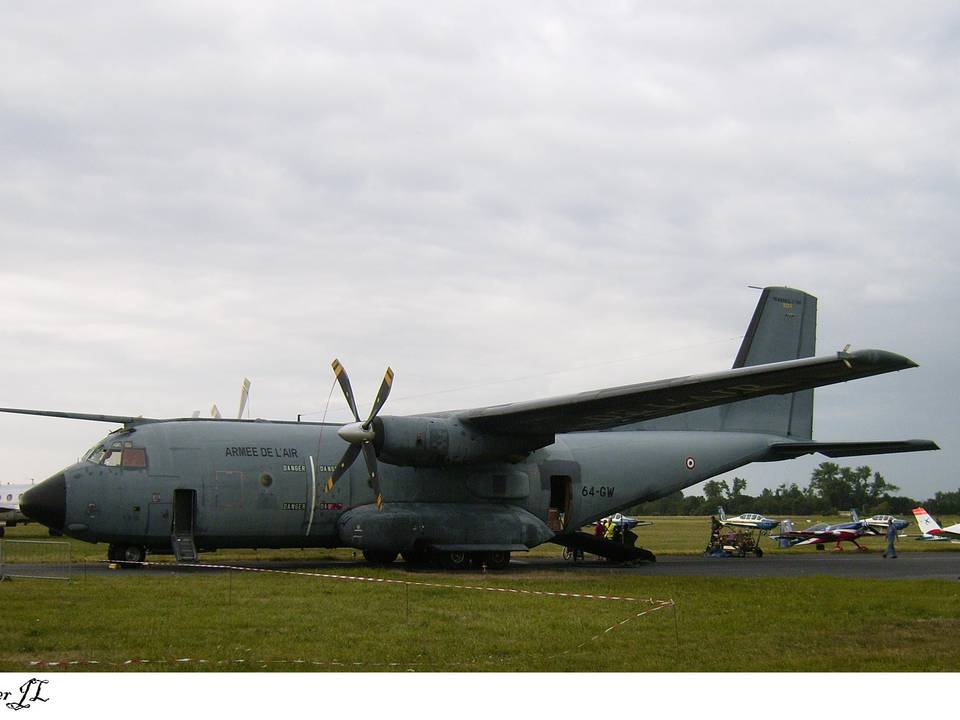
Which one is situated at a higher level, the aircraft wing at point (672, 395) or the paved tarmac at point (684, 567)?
the aircraft wing at point (672, 395)

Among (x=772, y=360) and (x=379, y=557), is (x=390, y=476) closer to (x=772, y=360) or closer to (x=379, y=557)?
(x=379, y=557)

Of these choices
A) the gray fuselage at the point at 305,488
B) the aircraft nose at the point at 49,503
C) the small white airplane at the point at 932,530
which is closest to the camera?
the aircraft nose at the point at 49,503

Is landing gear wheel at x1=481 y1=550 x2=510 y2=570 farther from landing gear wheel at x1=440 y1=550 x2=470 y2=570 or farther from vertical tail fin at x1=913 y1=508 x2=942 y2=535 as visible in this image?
vertical tail fin at x1=913 y1=508 x2=942 y2=535

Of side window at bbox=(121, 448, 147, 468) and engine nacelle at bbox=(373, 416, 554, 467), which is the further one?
side window at bbox=(121, 448, 147, 468)

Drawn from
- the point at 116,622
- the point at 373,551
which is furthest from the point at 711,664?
the point at 373,551

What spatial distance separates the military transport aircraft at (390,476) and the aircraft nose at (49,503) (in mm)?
26

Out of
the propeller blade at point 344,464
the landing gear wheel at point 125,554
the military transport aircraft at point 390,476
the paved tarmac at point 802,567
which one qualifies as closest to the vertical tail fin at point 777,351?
the military transport aircraft at point 390,476

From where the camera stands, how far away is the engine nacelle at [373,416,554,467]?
2275cm

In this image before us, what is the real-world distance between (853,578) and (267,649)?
1533cm

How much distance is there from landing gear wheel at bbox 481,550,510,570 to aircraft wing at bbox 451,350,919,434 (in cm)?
353

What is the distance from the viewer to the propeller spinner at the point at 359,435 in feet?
74.6

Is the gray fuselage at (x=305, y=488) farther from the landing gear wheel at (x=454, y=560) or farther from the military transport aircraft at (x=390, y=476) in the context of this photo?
the landing gear wheel at (x=454, y=560)

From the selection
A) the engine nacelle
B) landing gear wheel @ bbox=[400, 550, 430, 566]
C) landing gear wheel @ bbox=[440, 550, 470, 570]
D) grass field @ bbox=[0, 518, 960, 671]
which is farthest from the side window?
landing gear wheel @ bbox=[440, 550, 470, 570]

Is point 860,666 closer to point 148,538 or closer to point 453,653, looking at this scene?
point 453,653
